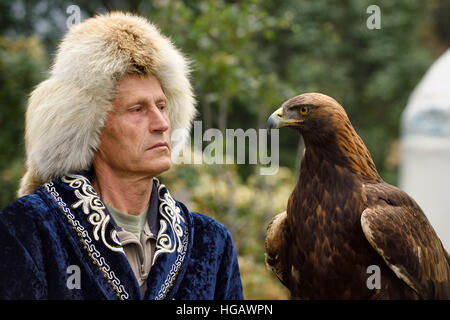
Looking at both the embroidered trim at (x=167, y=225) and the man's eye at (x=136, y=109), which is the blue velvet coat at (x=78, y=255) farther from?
the man's eye at (x=136, y=109)

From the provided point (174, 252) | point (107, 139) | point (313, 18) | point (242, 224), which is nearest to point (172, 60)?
point (107, 139)

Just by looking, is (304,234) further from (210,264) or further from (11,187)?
(11,187)

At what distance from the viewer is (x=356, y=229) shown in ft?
6.01

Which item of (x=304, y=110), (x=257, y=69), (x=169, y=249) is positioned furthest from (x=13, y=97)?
(x=304, y=110)

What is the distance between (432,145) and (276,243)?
469 cm

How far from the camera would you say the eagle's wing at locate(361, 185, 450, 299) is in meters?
1.80

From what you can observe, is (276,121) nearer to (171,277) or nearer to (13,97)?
(171,277)

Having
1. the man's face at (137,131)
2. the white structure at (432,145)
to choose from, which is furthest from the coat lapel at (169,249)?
the white structure at (432,145)

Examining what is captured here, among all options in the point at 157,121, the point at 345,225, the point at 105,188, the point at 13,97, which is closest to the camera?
the point at 345,225

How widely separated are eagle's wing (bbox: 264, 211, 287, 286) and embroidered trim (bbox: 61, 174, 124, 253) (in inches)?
21.3

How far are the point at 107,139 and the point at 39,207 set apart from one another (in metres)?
0.35

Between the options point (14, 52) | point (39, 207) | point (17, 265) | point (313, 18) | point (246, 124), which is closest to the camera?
point (17, 265)

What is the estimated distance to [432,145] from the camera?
244 inches

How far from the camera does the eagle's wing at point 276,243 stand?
2.02m
